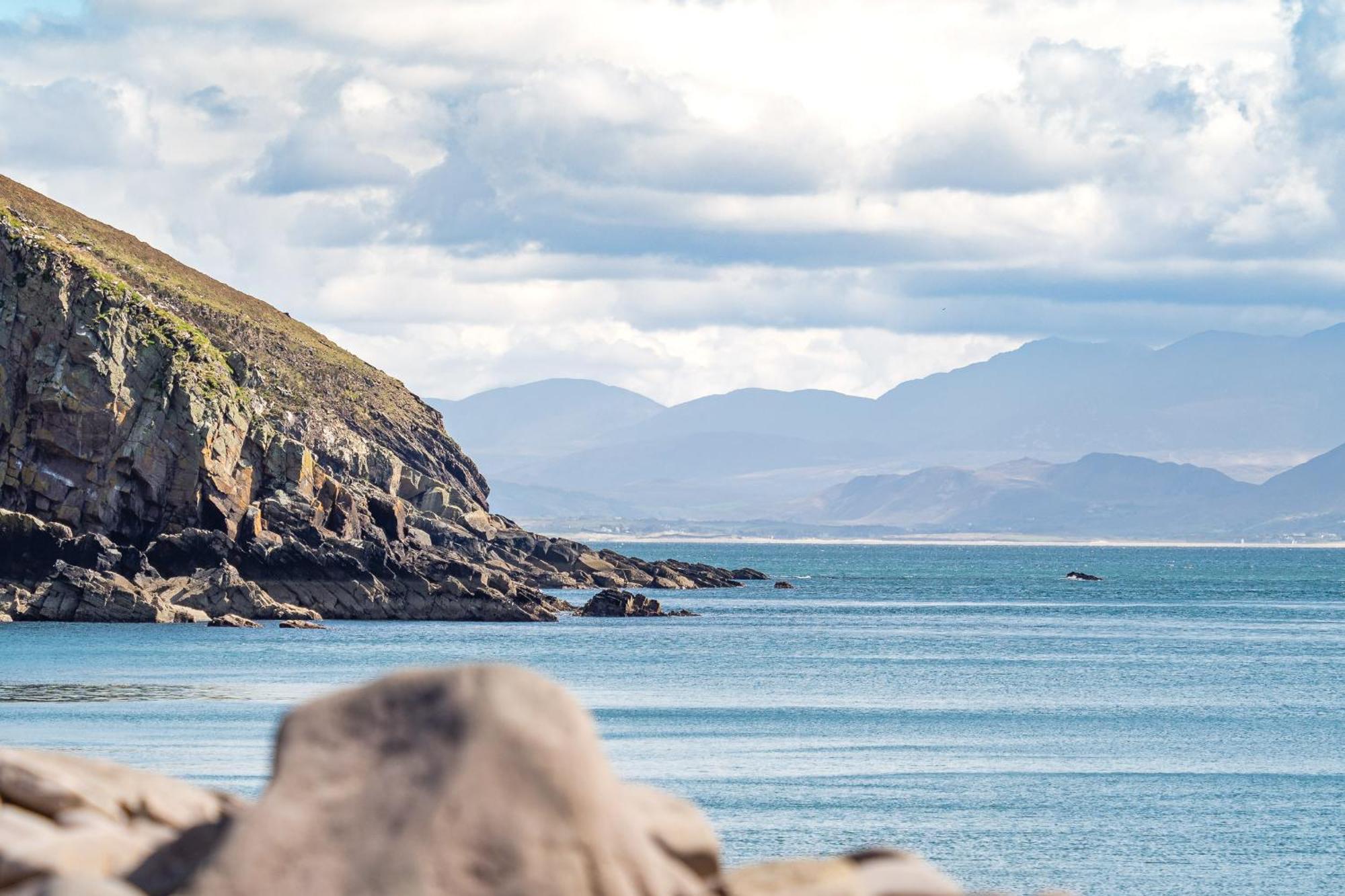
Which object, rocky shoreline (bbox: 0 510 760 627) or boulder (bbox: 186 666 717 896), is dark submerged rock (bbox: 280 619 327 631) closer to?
rocky shoreline (bbox: 0 510 760 627)

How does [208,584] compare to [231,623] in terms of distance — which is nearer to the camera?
[231,623]

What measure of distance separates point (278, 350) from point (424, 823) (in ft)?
472

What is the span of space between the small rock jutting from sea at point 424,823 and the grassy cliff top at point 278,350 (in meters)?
117

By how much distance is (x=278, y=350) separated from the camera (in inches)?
5965

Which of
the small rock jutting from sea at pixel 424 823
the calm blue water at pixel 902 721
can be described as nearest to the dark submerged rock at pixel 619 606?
the calm blue water at pixel 902 721

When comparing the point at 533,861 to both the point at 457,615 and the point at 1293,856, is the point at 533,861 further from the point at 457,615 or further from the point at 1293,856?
the point at 457,615

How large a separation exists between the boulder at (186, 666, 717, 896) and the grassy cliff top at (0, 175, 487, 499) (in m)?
117

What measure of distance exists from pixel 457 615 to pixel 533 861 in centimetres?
9196

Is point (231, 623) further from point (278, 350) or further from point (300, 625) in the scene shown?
point (278, 350)

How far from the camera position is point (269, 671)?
225 feet

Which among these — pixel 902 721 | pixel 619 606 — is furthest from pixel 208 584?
pixel 902 721

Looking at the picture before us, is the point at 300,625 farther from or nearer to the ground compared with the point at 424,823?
farther from the ground

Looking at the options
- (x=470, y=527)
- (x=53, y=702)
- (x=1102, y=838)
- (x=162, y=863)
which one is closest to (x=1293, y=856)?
(x=1102, y=838)

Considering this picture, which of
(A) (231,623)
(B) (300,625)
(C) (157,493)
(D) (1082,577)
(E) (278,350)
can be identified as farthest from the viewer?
(D) (1082,577)
